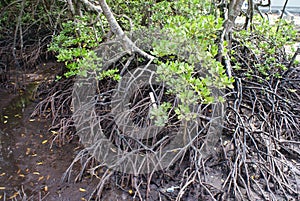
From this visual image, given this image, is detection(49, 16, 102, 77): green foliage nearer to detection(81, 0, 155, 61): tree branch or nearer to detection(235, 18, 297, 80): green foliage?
detection(81, 0, 155, 61): tree branch

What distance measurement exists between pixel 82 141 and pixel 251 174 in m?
1.42

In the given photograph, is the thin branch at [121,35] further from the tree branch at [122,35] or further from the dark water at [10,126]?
the dark water at [10,126]

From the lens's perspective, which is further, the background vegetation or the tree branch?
the tree branch

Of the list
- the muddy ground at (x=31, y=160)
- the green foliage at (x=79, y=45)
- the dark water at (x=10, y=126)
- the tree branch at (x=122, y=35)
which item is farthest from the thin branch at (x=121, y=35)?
the dark water at (x=10, y=126)

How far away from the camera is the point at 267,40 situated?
2953mm

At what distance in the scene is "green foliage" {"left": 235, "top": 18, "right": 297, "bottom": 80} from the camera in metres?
2.80

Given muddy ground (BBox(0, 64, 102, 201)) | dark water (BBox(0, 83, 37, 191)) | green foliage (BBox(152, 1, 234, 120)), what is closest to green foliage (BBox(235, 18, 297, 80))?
green foliage (BBox(152, 1, 234, 120))

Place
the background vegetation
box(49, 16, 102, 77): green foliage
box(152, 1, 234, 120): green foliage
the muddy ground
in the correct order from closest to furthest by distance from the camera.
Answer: box(152, 1, 234, 120): green foliage, the background vegetation, the muddy ground, box(49, 16, 102, 77): green foliage

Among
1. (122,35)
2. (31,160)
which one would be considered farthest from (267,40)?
(31,160)

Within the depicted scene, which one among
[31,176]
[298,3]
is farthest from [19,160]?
[298,3]

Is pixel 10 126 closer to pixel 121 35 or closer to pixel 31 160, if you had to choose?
pixel 31 160

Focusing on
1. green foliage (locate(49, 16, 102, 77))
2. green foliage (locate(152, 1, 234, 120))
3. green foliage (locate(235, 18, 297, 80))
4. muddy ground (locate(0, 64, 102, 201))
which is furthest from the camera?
green foliage (locate(235, 18, 297, 80))

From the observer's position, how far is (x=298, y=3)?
23.0 feet

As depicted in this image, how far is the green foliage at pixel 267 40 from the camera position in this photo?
2803 mm
